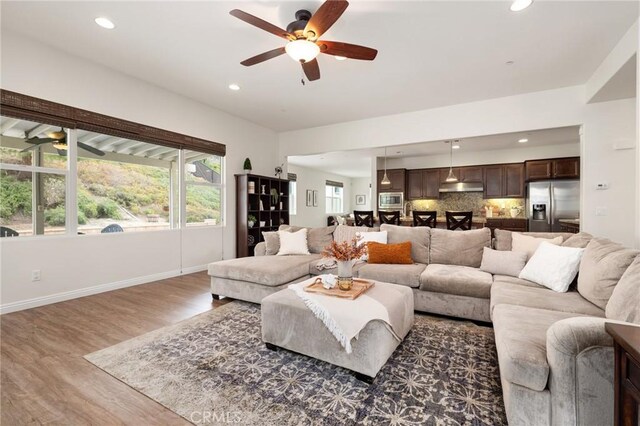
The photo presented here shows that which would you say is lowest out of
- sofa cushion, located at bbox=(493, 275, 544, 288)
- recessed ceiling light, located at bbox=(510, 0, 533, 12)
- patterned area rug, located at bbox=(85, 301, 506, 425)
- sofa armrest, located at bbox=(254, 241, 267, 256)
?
patterned area rug, located at bbox=(85, 301, 506, 425)

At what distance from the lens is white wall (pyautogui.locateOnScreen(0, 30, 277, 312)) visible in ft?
10.1

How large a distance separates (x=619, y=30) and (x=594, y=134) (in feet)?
5.37

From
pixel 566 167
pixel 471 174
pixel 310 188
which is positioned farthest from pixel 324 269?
pixel 310 188

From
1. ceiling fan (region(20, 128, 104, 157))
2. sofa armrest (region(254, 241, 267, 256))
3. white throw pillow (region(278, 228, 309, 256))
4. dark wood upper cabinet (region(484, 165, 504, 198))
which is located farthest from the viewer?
dark wood upper cabinet (region(484, 165, 504, 198))

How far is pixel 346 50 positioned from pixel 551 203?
6448 mm

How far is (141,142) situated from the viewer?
14.1ft

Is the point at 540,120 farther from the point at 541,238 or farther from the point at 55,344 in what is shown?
the point at 55,344

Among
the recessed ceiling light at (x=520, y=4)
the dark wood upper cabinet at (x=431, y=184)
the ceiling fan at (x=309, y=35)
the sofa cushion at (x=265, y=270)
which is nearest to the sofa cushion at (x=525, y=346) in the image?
the sofa cushion at (x=265, y=270)

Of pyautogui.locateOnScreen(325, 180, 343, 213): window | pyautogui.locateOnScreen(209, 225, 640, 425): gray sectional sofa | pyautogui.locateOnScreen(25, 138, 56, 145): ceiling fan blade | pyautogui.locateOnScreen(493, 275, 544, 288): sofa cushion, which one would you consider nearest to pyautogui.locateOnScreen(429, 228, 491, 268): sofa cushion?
pyautogui.locateOnScreen(209, 225, 640, 425): gray sectional sofa

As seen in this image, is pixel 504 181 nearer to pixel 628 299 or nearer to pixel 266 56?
pixel 628 299

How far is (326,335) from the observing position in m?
2.00

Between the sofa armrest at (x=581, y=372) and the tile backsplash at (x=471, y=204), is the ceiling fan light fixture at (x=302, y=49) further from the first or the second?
the tile backsplash at (x=471, y=204)

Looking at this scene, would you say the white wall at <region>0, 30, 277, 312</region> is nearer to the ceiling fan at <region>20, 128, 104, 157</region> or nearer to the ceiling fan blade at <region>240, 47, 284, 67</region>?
the ceiling fan at <region>20, 128, 104, 157</region>

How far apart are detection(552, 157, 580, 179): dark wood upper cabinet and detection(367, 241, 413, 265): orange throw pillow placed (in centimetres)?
538
